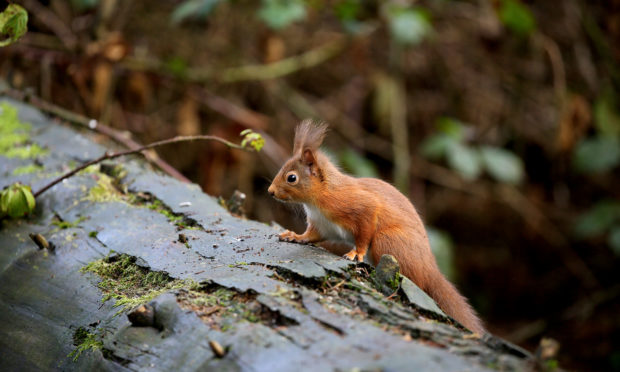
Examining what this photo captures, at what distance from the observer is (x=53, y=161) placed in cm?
292

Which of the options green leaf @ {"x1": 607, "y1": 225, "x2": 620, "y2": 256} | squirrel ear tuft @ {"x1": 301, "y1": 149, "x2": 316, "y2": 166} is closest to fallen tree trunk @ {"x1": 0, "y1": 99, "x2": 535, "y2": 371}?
squirrel ear tuft @ {"x1": 301, "y1": 149, "x2": 316, "y2": 166}

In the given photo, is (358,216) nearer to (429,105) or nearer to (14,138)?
(14,138)

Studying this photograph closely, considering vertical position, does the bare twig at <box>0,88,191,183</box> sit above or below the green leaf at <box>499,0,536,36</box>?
below

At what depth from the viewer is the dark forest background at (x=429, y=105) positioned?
469cm

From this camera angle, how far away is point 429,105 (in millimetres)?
6672

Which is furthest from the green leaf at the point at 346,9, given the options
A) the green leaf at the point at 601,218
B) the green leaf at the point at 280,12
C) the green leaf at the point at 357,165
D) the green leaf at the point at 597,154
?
the green leaf at the point at 601,218

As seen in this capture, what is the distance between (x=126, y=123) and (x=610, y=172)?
4944 millimetres

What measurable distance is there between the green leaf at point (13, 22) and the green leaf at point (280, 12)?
209 cm

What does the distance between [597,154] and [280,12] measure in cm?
292

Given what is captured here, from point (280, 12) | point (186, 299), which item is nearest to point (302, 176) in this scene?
point (186, 299)

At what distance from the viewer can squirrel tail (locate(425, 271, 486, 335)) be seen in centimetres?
216

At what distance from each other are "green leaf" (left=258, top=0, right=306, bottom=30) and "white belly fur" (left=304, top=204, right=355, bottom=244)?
198 centimetres

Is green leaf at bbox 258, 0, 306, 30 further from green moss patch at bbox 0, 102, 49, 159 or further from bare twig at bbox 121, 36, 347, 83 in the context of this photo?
green moss patch at bbox 0, 102, 49, 159

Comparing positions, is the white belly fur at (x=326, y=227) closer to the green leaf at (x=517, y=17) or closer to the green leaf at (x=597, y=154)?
the green leaf at (x=517, y=17)
